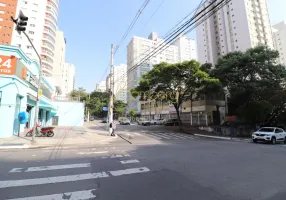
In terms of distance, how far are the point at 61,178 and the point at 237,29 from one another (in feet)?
247

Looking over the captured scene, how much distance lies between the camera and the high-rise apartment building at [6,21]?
2302 inches

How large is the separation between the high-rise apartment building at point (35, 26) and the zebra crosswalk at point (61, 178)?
207ft

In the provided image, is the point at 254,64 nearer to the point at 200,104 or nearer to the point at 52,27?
the point at 200,104

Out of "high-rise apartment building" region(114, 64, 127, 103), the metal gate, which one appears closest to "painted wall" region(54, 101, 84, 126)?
the metal gate

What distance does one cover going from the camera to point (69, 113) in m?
39.2

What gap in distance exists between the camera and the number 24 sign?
49.4 ft

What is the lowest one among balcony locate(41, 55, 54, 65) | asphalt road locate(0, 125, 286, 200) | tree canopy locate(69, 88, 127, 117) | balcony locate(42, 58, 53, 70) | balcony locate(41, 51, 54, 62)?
asphalt road locate(0, 125, 286, 200)

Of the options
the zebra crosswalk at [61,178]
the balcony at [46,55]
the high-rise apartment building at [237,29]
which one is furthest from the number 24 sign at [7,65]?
the high-rise apartment building at [237,29]

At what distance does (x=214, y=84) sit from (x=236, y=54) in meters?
9.39

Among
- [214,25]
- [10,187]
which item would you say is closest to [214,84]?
[10,187]

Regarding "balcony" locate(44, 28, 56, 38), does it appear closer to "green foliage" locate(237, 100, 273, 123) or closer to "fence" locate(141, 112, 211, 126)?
"fence" locate(141, 112, 211, 126)

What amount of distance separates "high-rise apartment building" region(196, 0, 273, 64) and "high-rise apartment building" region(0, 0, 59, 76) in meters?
59.7

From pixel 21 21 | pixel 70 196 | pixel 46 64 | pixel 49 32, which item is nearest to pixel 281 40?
pixel 49 32

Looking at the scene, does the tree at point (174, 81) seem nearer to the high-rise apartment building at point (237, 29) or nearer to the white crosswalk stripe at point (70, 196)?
the white crosswalk stripe at point (70, 196)
